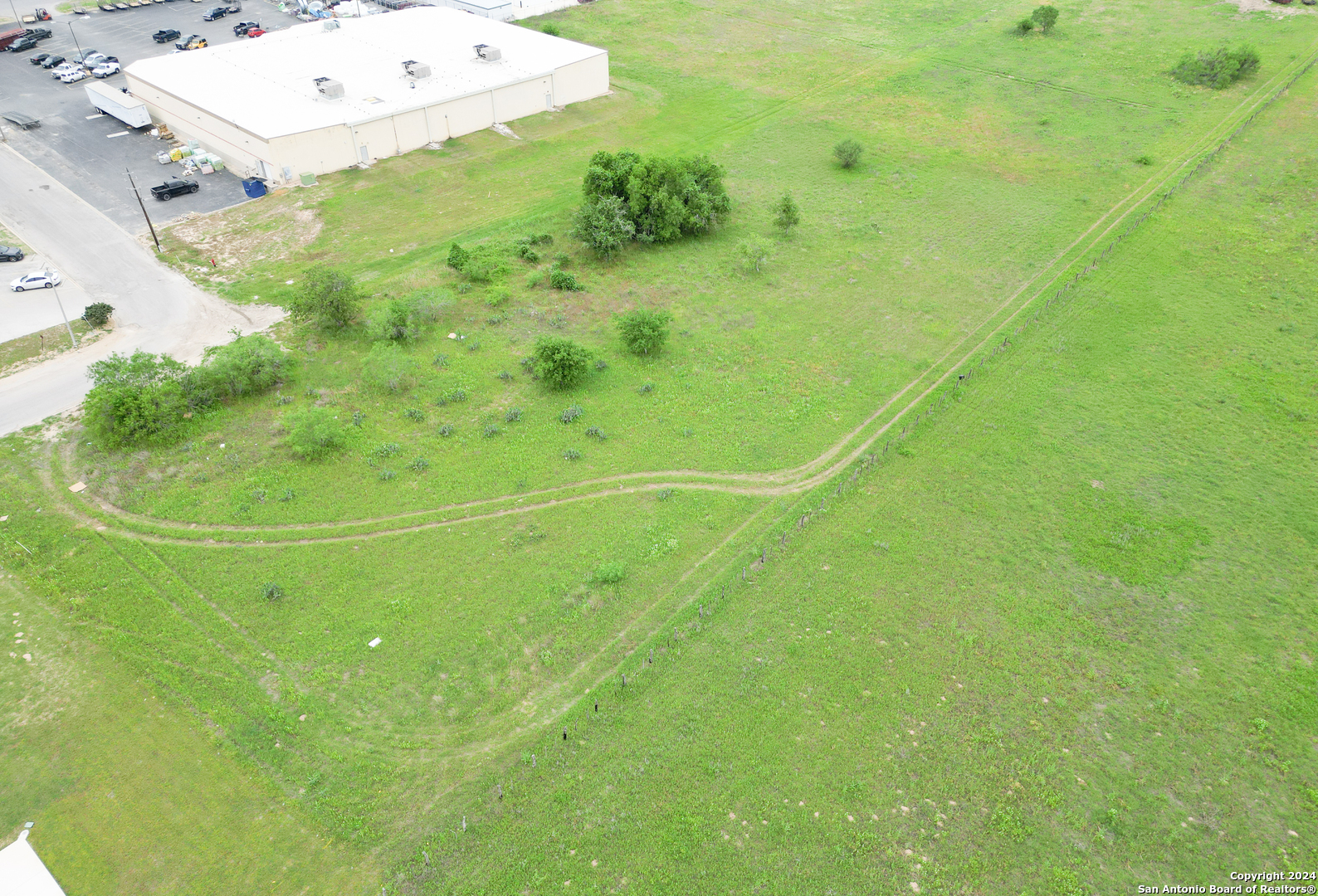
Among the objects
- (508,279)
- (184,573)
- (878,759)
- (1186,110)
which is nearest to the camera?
(878,759)

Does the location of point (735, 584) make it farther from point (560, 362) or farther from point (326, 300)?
point (326, 300)

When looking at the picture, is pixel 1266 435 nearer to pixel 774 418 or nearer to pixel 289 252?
pixel 774 418

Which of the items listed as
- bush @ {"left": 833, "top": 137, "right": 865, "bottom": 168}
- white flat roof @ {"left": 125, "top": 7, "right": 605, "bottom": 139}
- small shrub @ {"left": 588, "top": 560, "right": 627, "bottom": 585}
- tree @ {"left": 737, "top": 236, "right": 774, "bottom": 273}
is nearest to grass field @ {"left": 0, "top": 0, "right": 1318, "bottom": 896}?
small shrub @ {"left": 588, "top": 560, "right": 627, "bottom": 585}

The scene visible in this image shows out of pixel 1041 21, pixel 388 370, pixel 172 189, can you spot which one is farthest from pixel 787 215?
pixel 1041 21

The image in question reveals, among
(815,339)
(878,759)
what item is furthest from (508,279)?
(878,759)

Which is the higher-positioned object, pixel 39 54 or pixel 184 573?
pixel 39 54

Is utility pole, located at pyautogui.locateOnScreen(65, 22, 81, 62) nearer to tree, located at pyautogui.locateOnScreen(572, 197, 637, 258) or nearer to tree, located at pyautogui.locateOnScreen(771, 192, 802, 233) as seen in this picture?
tree, located at pyautogui.locateOnScreen(572, 197, 637, 258)

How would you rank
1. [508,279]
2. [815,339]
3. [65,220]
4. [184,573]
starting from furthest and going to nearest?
1. [65,220]
2. [508,279]
3. [815,339]
4. [184,573]
